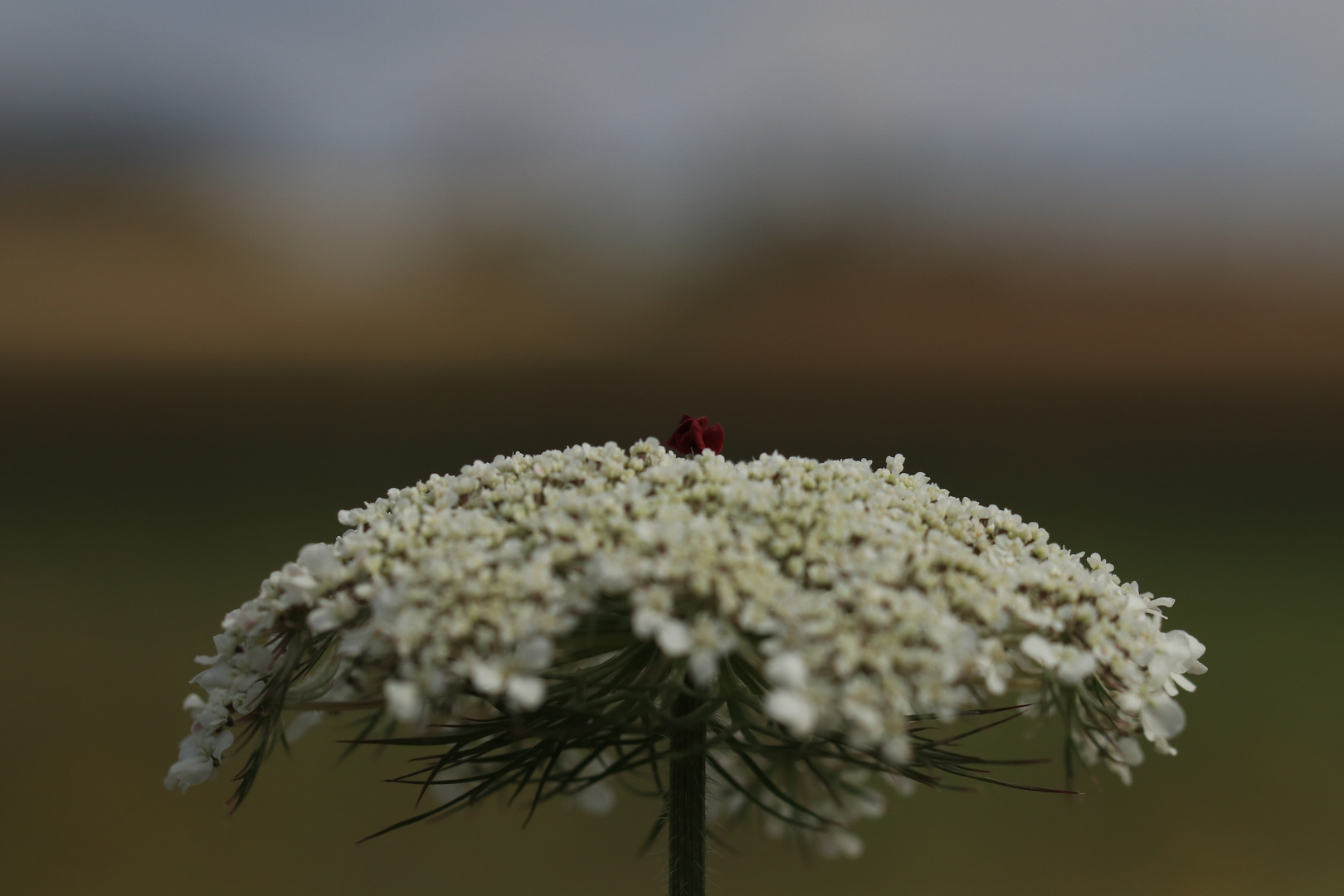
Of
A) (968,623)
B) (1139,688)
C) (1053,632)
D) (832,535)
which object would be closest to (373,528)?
(832,535)

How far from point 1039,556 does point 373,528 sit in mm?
1700

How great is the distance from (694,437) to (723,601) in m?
1.13

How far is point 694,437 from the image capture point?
9.30 ft

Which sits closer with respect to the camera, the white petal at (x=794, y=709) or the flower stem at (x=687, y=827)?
the white petal at (x=794, y=709)

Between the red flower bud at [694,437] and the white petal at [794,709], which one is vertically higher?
the red flower bud at [694,437]

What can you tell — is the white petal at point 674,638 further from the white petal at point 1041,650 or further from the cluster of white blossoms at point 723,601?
the white petal at point 1041,650

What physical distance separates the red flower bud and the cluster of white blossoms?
26cm

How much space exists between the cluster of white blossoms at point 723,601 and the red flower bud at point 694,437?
0.85 feet

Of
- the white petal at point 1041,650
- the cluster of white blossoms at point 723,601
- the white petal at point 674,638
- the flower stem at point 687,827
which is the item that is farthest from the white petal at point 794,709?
the flower stem at point 687,827

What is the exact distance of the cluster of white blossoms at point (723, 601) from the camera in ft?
5.65

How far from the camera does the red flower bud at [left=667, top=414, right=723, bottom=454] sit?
2820 millimetres

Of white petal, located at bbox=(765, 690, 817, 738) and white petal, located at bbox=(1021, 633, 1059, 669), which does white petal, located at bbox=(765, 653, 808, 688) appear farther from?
white petal, located at bbox=(1021, 633, 1059, 669)

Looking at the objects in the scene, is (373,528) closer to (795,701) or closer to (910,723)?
(795,701)

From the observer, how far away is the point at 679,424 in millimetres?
2893
